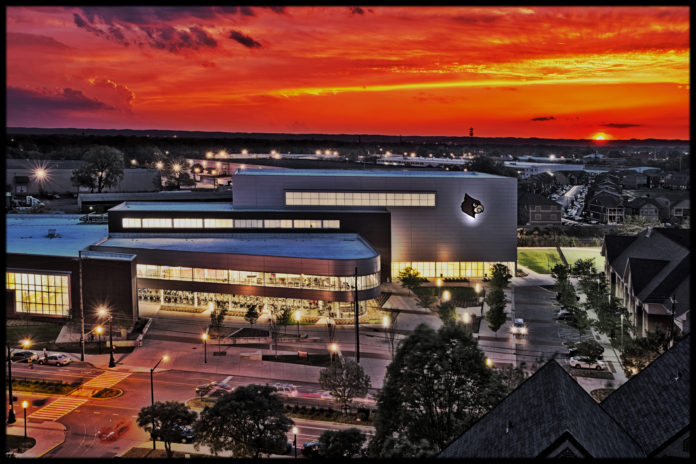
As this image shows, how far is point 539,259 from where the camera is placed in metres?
79.3

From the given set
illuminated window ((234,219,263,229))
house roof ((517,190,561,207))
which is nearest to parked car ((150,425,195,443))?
illuminated window ((234,219,263,229))

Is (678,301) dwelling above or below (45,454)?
above

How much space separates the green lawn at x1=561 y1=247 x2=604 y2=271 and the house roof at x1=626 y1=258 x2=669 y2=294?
23.0 meters

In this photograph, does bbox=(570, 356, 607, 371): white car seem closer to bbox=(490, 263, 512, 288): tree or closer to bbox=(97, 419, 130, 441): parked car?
bbox=(490, 263, 512, 288): tree

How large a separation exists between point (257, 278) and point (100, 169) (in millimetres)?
68259

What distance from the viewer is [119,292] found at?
5094 cm

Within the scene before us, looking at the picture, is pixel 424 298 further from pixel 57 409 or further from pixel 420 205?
pixel 57 409

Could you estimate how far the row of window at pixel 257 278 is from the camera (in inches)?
2142

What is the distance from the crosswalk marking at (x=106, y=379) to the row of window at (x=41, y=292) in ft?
43.2

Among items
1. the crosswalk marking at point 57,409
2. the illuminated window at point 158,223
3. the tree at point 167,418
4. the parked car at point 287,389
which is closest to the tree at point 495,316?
the parked car at point 287,389

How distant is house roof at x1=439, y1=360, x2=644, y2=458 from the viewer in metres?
15.0

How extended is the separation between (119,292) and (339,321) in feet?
53.4
